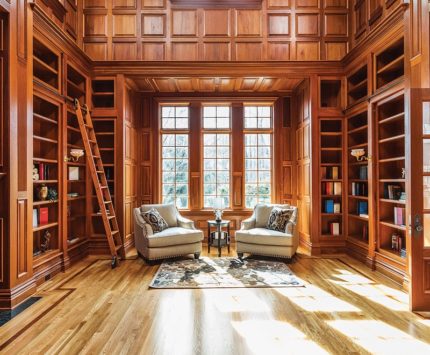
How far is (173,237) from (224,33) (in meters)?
3.79

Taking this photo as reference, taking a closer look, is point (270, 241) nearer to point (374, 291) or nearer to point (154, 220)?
point (374, 291)

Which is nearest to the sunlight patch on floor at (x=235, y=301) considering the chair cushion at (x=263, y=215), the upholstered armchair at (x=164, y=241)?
the upholstered armchair at (x=164, y=241)

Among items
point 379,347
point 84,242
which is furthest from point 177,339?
point 84,242

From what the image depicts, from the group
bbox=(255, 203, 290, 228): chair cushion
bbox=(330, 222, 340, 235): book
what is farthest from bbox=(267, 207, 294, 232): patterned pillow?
bbox=(330, 222, 340, 235): book

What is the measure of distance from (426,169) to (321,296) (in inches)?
71.2

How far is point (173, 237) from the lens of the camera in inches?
194

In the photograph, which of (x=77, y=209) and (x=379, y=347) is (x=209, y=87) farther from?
(x=379, y=347)

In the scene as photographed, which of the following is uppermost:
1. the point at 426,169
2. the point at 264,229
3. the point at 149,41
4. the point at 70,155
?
the point at 149,41

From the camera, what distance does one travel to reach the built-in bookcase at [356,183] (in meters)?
5.07

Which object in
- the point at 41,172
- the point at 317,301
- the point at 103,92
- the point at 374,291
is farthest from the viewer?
the point at 103,92

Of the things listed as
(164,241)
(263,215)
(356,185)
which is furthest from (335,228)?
(164,241)

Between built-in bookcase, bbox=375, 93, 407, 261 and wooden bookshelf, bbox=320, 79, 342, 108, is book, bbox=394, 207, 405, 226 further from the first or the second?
wooden bookshelf, bbox=320, 79, 342, 108

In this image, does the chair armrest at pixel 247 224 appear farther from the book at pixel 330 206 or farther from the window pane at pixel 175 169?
the window pane at pixel 175 169

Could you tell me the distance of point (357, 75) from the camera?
208 inches
